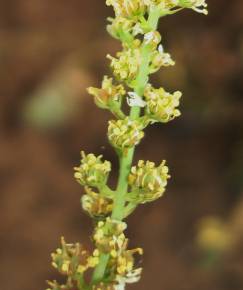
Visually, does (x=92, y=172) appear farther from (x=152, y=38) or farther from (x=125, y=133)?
(x=152, y=38)

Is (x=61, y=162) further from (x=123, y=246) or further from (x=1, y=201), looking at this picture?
(x=123, y=246)

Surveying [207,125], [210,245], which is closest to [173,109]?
[210,245]

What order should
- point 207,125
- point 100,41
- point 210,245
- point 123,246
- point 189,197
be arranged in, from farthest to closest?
point 100,41, point 207,125, point 189,197, point 210,245, point 123,246

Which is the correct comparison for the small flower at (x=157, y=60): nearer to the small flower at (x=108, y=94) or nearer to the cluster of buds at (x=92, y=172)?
the small flower at (x=108, y=94)

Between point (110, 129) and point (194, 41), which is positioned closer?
point (110, 129)

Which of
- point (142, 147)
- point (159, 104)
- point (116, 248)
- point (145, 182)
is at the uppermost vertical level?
point (142, 147)

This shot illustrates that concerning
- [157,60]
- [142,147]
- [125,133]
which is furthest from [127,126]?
[142,147]
